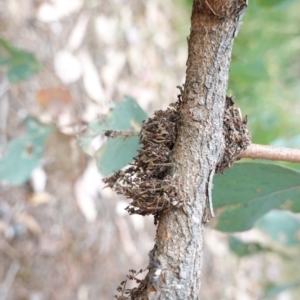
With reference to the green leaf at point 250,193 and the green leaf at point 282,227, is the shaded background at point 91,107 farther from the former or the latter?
the green leaf at point 250,193

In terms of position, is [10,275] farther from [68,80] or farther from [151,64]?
[151,64]

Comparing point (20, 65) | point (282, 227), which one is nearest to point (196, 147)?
point (20, 65)

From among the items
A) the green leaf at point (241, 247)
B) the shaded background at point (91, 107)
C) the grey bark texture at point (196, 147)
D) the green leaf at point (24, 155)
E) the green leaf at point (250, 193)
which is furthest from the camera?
the shaded background at point (91, 107)

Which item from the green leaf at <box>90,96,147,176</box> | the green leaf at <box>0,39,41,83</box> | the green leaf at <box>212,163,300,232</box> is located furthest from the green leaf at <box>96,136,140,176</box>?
the green leaf at <box>0,39,41,83</box>

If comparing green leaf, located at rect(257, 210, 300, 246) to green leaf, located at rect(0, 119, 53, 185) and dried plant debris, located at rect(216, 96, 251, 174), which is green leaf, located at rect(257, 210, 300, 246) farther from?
dried plant debris, located at rect(216, 96, 251, 174)

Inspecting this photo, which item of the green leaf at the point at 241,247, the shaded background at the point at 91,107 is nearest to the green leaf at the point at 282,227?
the green leaf at the point at 241,247

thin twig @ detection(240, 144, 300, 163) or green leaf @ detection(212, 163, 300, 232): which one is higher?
green leaf @ detection(212, 163, 300, 232)
